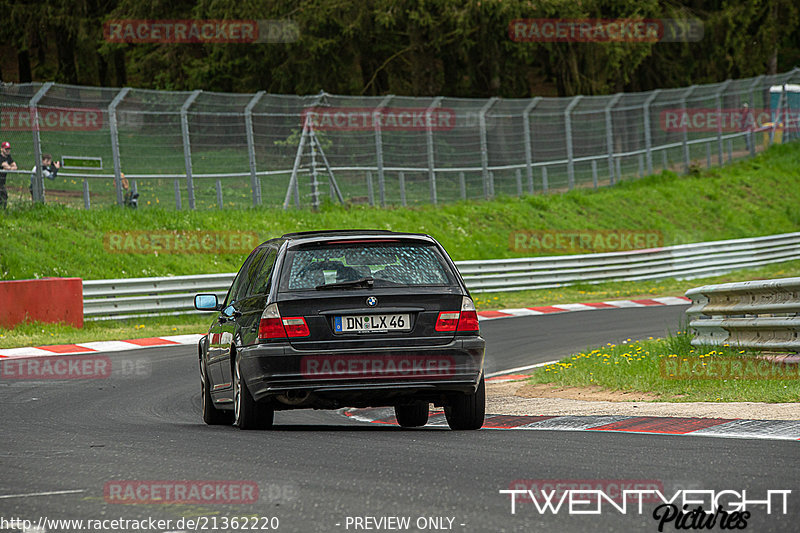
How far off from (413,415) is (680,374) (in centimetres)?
294

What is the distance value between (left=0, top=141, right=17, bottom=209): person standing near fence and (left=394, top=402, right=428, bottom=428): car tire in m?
16.0

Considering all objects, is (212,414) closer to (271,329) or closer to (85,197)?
(271,329)

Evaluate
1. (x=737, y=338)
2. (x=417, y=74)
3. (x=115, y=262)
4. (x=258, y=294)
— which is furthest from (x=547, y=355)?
(x=417, y=74)

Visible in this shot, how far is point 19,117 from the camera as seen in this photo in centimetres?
2377

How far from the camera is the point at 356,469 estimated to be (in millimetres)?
6719

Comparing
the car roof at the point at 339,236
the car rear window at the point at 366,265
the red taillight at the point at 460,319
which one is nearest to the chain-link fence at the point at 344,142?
the car roof at the point at 339,236

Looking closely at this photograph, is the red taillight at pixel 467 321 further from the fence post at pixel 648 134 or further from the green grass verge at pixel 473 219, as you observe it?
the fence post at pixel 648 134

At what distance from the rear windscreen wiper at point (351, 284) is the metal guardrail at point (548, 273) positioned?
13234 millimetres

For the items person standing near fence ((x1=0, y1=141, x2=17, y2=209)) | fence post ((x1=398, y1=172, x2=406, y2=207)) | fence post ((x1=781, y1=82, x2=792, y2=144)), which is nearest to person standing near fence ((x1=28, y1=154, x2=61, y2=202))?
person standing near fence ((x1=0, y1=141, x2=17, y2=209))

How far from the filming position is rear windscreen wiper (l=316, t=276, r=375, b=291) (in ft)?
27.9

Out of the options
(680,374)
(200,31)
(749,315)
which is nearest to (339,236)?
(680,374)

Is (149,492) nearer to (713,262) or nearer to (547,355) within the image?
(547,355)

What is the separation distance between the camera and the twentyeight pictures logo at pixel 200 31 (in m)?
44.5

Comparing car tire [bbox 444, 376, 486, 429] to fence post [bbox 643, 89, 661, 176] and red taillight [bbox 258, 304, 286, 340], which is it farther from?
fence post [bbox 643, 89, 661, 176]
